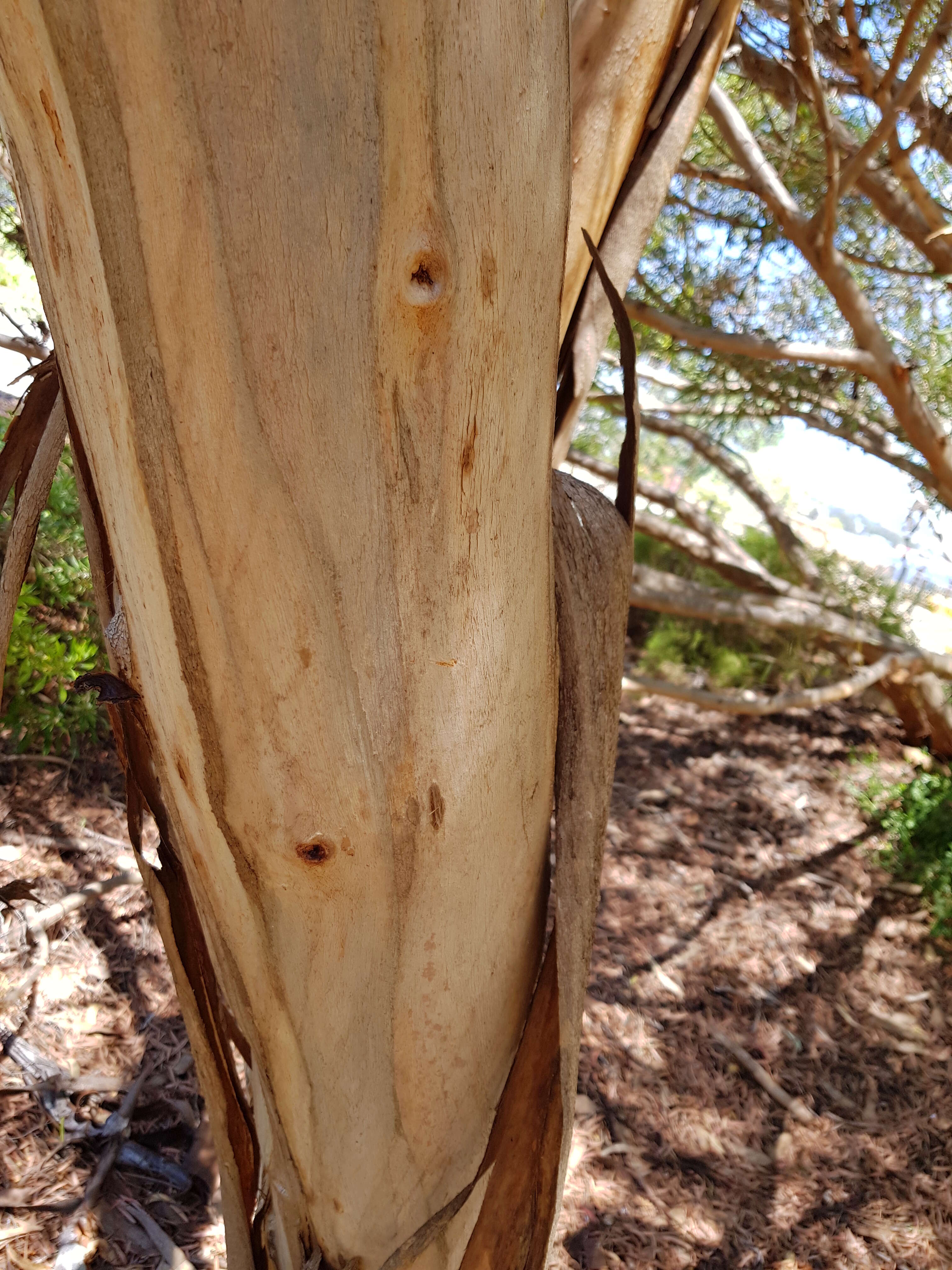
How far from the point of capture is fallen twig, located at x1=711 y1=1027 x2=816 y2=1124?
2189mm

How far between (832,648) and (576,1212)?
103 inches

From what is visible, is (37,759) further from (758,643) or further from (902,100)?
(758,643)

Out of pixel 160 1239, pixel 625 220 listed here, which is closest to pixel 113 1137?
pixel 160 1239

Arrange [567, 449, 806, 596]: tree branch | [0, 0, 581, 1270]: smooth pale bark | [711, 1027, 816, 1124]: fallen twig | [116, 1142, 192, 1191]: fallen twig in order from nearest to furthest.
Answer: [0, 0, 581, 1270]: smooth pale bark, [116, 1142, 192, 1191]: fallen twig, [711, 1027, 816, 1124]: fallen twig, [567, 449, 806, 596]: tree branch

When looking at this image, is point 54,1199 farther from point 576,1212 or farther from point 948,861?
point 948,861

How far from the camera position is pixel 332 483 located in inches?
20.2

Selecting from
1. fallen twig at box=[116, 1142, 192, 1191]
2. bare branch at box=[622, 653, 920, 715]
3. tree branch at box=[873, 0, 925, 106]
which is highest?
tree branch at box=[873, 0, 925, 106]

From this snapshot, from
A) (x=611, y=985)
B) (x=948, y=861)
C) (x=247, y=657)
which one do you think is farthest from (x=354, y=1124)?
(x=948, y=861)

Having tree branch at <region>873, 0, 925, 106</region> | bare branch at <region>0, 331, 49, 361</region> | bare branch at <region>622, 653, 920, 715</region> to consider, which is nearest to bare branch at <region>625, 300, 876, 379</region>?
tree branch at <region>873, 0, 925, 106</region>

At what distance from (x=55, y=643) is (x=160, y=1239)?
139 cm

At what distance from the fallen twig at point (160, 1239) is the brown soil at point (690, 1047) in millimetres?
11

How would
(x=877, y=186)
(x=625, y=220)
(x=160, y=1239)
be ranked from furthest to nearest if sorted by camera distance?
(x=877, y=186) < (x=160, y=1239) < (x=625, y=220)

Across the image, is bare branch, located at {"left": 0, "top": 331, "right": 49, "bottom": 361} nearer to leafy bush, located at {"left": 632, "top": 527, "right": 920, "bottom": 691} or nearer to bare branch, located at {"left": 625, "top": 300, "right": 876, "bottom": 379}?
bare branch, located at {"left": 625, "top": 300, "right": 876, "bottom": 379}

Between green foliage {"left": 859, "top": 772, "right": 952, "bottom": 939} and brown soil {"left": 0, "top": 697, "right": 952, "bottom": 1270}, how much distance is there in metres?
0.07
